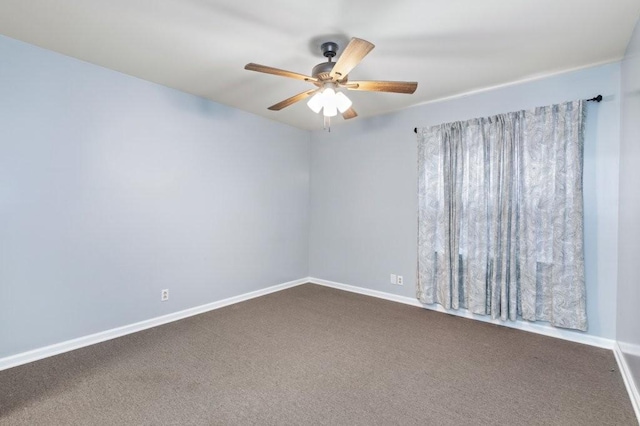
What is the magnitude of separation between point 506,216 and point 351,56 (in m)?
2.26

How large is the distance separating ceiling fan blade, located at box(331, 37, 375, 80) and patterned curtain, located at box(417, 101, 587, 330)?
1932 millimetres

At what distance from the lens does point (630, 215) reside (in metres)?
2.17

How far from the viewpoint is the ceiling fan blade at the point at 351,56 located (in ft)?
5.57

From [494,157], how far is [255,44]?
2.55 m

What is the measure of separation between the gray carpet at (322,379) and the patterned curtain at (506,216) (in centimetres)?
36

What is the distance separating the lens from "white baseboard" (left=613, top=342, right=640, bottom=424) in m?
1.85

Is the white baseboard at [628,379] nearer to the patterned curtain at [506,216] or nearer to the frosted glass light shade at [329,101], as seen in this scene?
the patterned curtain at [506,216]

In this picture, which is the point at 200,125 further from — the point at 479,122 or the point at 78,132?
the point at 479,122

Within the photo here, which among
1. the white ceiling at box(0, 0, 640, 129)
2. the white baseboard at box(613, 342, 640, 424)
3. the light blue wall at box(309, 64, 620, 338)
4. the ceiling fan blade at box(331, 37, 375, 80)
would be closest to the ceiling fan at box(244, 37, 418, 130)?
the ceiling fan blade at box(331, 37, 375, 80)

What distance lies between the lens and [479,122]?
3266mm

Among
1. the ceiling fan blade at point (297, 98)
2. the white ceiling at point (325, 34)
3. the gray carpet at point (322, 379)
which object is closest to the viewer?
the gray carpet at point (322, 379)

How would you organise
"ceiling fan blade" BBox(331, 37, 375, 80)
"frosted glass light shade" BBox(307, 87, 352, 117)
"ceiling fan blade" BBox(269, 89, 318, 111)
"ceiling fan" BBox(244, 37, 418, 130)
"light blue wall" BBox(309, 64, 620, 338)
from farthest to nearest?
"light blue wall" BBox(309, 64, 620, 338)
"ceiling fan blade" BBox(269, 89, 318, 111)
"frosted glass light shade" BBox(307, 87, 352, 117)
"ceiling fan" BBox(244, 37, 418, 130)
"ceiling fan blade" BBox(331, 37, 375, 80)

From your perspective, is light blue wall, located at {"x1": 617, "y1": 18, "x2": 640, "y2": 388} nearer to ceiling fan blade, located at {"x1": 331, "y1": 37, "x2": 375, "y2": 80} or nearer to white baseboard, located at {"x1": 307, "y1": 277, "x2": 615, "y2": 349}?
white baseboard, located at {"x1": 307, "y1": 277, "x2": 615, "y2": 349}

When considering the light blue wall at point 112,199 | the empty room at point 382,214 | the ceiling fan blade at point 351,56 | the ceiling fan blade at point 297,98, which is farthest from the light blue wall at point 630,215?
the light blue wall at point 112,199
